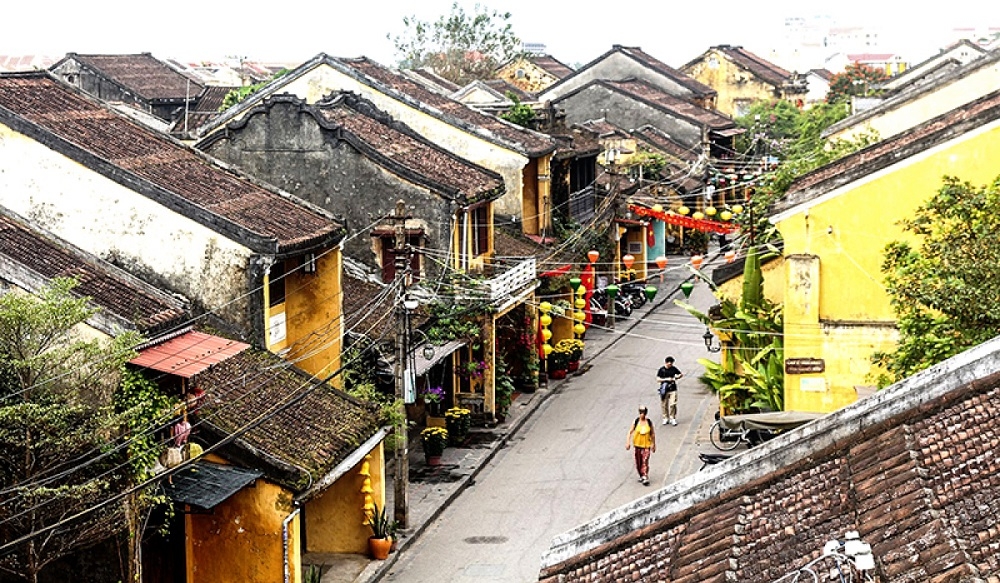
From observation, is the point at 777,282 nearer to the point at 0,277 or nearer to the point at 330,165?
the point at 330,165

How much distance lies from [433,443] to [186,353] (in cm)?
1231

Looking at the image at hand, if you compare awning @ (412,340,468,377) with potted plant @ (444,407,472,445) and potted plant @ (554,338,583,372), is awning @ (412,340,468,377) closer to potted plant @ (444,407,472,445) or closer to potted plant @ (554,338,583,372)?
potted plant @ (444,407,472,445)

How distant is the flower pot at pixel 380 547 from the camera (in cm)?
2619

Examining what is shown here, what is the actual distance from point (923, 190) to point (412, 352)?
10101 millimetres

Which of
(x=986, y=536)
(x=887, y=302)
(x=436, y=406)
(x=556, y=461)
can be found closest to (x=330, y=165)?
(x=436, y=406)

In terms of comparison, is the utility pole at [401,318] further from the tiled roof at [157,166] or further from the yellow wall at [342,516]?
the tiled roof at [157,166]

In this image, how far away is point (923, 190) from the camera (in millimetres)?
27688

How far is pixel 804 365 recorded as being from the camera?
2928 centimetres

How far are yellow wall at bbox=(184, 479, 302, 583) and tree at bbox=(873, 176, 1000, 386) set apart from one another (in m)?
9.38

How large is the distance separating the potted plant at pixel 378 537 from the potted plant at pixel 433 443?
6241 millimetres

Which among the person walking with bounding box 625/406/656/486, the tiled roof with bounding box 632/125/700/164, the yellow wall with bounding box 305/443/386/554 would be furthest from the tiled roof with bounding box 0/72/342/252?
the tiled roof with bounding box 632/125/700/164

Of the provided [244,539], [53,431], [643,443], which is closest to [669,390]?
[643,443]

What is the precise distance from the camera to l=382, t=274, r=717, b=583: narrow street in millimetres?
26422

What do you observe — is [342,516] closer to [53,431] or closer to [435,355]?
[435,355]
